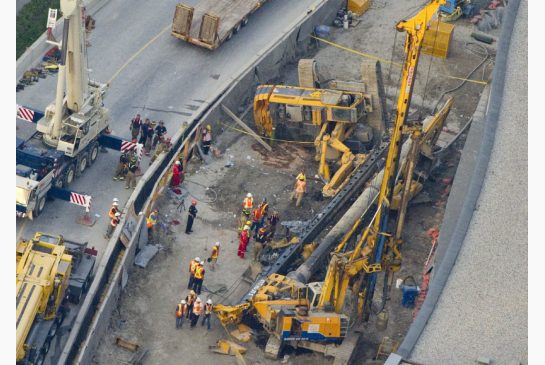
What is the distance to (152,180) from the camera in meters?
66.3

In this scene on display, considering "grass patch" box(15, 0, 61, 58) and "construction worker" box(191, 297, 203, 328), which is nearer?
"construction worker" box(191, 297, 203, 328)

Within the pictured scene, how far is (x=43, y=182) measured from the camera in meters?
62.7

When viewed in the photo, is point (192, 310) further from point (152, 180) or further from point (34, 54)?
point (34, 54)

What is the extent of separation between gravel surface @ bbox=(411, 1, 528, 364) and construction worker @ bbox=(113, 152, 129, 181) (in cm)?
1609

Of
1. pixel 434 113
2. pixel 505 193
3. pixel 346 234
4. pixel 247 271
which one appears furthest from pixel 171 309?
pixel 434 113

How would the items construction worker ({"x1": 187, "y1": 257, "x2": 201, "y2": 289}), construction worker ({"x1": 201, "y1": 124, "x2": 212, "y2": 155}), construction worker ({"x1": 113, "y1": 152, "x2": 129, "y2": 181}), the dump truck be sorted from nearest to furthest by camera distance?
construction worker ({"x1": 187, "y1": 257, "x2": 201, "y2": 289}), construction worker ({"x1": 113, "y1": 152, "x2": 129, "y2": 181}), construction worker ({"x1": 201, "y1": 124, "x2": 212, "y2": 155}), the dump truck

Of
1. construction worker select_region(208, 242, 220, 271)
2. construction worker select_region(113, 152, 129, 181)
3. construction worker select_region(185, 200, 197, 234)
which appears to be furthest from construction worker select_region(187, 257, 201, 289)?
construction worker select_region(113, 152, 129, 181)

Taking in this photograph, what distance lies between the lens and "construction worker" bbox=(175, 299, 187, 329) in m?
59.6

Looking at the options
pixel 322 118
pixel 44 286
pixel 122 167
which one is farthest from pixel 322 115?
pixel 44 286

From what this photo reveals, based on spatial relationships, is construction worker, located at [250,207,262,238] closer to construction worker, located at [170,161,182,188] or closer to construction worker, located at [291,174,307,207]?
construction worker, located at [291,174,307,207]

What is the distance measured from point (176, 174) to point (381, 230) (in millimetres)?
10326

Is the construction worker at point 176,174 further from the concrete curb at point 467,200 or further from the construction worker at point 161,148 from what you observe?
the concrete curb at point 467,200

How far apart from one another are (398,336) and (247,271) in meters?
6.68

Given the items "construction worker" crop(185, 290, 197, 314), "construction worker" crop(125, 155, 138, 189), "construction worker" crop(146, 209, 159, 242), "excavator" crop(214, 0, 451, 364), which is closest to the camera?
"excavator" crop(214, 0, 451, 364)
